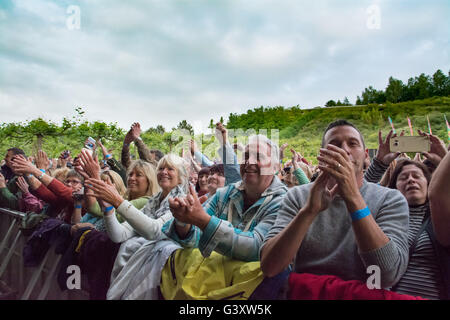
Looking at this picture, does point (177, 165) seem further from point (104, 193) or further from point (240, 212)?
point (240, 212)

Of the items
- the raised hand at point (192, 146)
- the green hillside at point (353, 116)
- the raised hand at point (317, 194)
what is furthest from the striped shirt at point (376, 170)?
the green hillside at point (353, 116)

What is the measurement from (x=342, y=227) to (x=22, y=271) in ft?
12.7

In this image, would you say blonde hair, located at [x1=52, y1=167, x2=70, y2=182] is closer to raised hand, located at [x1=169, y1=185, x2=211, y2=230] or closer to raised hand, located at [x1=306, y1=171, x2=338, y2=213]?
raised hand, located at [x1=169, y1=185, x2=211, y2=230]

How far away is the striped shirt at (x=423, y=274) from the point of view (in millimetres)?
1411

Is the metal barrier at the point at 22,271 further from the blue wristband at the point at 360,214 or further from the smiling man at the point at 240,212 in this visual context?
the blue wristband at the point at 360,214

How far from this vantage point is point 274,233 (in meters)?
1.57

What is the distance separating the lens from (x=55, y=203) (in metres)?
3.29

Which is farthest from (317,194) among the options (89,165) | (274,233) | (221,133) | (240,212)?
(221,133)

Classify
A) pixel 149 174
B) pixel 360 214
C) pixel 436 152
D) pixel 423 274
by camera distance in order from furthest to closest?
pixel 149 174 < pixel 436 152 < pixel 423 274 < pixel 360 214

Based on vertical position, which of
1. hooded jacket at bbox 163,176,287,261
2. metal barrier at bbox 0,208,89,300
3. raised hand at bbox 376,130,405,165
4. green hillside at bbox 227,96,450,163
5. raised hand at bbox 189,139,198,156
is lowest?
metal barrier at bbox 0,208,89,300

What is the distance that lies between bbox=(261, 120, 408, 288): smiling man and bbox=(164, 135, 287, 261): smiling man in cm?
21

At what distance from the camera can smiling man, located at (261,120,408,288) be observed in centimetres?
130

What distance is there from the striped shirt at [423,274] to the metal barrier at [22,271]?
8.15 feet

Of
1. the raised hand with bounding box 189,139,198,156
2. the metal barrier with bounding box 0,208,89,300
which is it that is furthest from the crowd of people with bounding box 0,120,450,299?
the raised hand with bounding box 189,139,198,156
